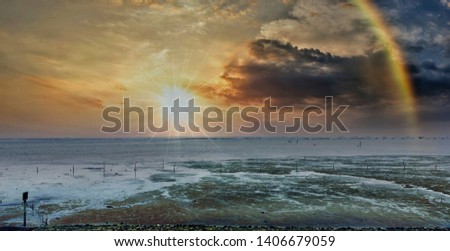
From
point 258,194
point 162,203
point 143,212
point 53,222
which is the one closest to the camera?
point 53,222

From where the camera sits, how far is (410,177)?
34.6 metres

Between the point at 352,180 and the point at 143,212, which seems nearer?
the point at 143,212

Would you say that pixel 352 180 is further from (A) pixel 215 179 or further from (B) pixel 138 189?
(B) pixel 138 189

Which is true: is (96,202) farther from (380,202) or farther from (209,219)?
(380,202)

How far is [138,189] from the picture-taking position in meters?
28.1

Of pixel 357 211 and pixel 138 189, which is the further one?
pixel 138 189

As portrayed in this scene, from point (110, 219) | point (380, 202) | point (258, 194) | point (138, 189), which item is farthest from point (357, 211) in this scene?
point (138, 189)

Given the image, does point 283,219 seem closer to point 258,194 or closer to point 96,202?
point 258,194

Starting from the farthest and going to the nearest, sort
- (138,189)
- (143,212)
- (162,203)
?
(138,189)
(162,203)
(143,212)

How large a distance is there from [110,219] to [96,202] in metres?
4.94
